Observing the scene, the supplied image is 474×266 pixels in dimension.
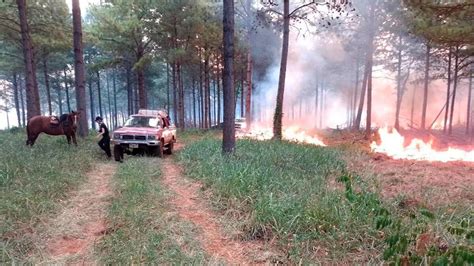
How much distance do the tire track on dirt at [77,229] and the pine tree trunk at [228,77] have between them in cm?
424

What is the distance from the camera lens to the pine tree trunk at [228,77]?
10133 millimetres

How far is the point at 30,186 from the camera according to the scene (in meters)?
6.85

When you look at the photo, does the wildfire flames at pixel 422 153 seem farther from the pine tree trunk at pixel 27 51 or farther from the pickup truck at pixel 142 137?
the pine tree trunk at pixel 27 51

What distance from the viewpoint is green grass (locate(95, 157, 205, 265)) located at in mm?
4242

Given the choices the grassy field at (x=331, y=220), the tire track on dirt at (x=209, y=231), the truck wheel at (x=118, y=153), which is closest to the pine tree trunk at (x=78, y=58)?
the truck wheel at (x=118, y=153)

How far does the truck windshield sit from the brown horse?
2.12 metres

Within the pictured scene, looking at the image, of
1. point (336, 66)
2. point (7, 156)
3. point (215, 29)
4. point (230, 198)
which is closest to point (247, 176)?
point (230, 198)

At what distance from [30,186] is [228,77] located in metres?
6.20

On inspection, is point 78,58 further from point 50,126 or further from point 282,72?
point 282,72

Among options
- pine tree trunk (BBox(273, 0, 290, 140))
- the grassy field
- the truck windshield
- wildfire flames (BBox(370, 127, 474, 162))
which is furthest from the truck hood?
wildfire flames (BBox(370, 127, 474, 162))

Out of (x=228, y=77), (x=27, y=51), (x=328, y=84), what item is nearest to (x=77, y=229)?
(x=228, y=77)

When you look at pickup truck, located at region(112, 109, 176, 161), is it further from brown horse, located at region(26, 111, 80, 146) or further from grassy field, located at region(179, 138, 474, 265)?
grassy field, located at region(179, 138, 474, 265)

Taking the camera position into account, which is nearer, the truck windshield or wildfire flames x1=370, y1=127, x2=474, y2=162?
wildfire flames x1=370, y1=127, x2=474, y2=162

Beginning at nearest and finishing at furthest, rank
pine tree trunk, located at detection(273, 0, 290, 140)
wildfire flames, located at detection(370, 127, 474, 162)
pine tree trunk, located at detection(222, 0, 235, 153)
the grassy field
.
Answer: the grassy field → pine tree trunk, located at detection(222, 0, 235, 153) → wildfire flames, located at detection(370, 127, 474, 162) → pine tree trunk, located at detection(273, 0, 290, 140)
